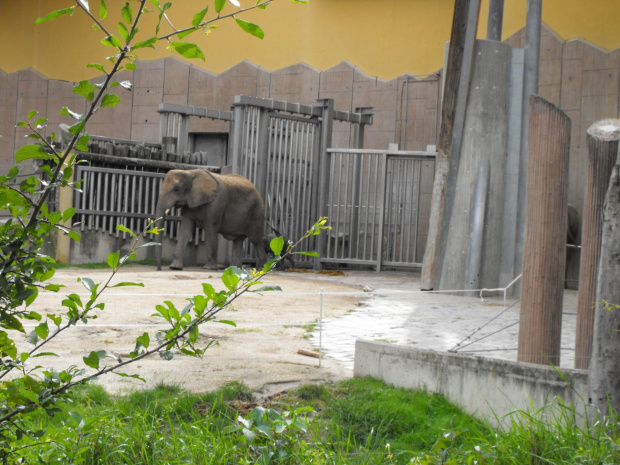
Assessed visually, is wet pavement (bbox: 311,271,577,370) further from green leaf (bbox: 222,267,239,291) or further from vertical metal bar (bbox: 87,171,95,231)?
vertical metal bar (bbox: 87,171,95,231)

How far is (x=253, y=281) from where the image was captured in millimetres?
2367

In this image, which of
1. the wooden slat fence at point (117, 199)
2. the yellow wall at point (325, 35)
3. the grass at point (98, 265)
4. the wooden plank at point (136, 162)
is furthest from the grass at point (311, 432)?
the yellow wall at point (325, 35)

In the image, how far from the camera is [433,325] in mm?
7750

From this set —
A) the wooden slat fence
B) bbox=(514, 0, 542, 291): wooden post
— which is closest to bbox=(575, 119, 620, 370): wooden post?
bbox=(514, 0, 542, 291): wooden post

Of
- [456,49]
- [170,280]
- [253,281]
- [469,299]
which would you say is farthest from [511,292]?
[253,281]

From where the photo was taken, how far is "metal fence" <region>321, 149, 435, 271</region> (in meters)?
15.1

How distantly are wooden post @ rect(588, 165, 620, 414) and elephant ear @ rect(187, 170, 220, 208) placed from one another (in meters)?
10.4

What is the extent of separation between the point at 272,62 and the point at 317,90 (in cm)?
130

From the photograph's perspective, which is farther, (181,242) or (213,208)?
(181,242)

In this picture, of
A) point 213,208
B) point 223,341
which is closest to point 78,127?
point 223,341

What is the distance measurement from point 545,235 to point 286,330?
3438 mm

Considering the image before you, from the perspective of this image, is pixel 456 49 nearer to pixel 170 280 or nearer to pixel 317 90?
pixel 170 280

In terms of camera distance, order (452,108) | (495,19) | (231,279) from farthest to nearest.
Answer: (495,19) → (452,108) → (231,279)

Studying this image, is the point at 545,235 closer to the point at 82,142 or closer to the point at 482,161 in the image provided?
the point at 82,142
